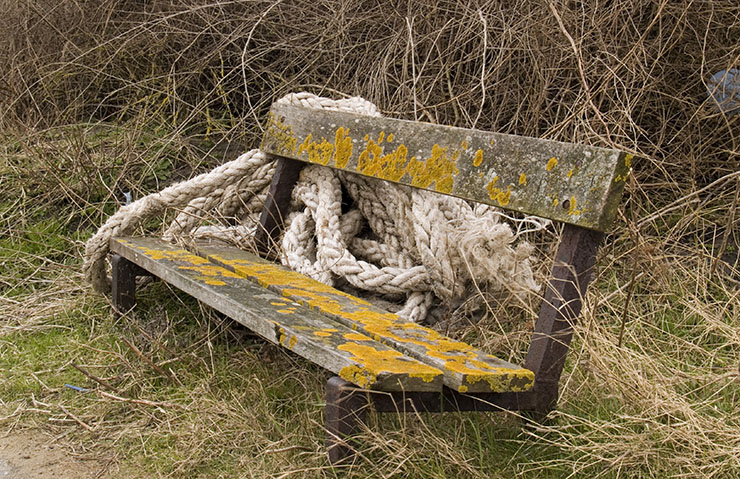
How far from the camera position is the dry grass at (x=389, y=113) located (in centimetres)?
233

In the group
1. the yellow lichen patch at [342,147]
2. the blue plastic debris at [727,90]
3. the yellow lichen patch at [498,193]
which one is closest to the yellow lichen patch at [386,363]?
the yellow lichen patch at [498,193]

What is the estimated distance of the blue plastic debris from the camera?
3738 mm

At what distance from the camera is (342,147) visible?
3.25 metres

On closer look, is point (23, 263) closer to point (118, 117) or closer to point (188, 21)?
point (118, 117)

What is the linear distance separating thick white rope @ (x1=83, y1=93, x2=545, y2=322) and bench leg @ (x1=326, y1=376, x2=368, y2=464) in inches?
32.6

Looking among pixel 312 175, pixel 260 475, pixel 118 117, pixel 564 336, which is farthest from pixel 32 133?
pixel 564 336

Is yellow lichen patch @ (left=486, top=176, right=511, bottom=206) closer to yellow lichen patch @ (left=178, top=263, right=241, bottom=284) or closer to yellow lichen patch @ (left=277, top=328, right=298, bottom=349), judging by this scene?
yellow lichen patch @ (left=277, top=328, right=298, bottom=349)

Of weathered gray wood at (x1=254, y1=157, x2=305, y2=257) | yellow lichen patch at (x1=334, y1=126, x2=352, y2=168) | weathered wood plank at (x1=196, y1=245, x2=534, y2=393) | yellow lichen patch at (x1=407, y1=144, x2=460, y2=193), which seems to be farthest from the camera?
weathered gray wood at (x1=254, y1=157, x2=305, y2=257)

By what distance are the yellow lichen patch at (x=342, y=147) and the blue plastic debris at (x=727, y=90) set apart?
1703 millimetres

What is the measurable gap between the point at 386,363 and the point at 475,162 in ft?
2.57

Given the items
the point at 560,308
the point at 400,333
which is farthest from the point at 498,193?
the point at 400,333

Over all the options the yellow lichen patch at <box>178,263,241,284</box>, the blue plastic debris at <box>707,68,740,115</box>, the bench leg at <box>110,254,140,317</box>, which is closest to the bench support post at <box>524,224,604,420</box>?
the yellow lichen patch at <box>178,263,241,284</box>

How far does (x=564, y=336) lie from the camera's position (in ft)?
7.77

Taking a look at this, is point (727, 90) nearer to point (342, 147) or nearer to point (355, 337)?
point (342, 147)
